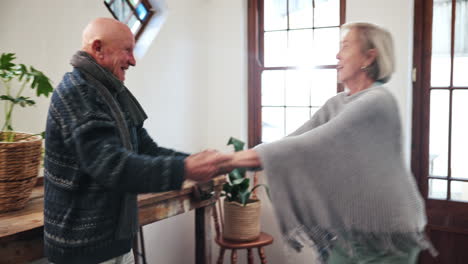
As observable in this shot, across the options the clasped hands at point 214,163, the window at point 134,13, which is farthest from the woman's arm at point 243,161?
the window at point 134,13

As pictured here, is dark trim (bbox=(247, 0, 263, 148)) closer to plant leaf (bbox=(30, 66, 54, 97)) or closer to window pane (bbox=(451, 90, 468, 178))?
window pane (bbox=(451, 90, 468, 178))

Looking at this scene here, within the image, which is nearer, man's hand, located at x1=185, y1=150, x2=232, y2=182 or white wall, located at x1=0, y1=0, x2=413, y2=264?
man's hand, located at x1=185, y1=150, x2=232, y2=182

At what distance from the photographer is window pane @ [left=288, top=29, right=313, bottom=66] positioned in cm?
363

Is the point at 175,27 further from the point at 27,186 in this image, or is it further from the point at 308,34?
the point at 27,186

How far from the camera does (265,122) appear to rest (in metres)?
3.84

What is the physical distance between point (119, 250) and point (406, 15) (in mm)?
2434

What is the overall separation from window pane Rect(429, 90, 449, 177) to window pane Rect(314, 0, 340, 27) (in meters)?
0.92

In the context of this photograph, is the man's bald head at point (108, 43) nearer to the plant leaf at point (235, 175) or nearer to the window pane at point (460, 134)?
the plant leaf at point (235, 175)

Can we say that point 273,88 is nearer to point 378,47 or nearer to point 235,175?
point 235,175

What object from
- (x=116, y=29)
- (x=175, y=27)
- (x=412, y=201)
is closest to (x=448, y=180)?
(x=412, y=201)

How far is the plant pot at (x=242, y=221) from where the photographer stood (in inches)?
126

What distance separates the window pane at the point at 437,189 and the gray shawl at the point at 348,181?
185cm

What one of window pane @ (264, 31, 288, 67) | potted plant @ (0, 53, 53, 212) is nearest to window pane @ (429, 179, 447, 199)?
window pane @ (264, 31, 288, 67)

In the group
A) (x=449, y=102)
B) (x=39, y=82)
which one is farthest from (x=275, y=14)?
(x=39, y=82)
